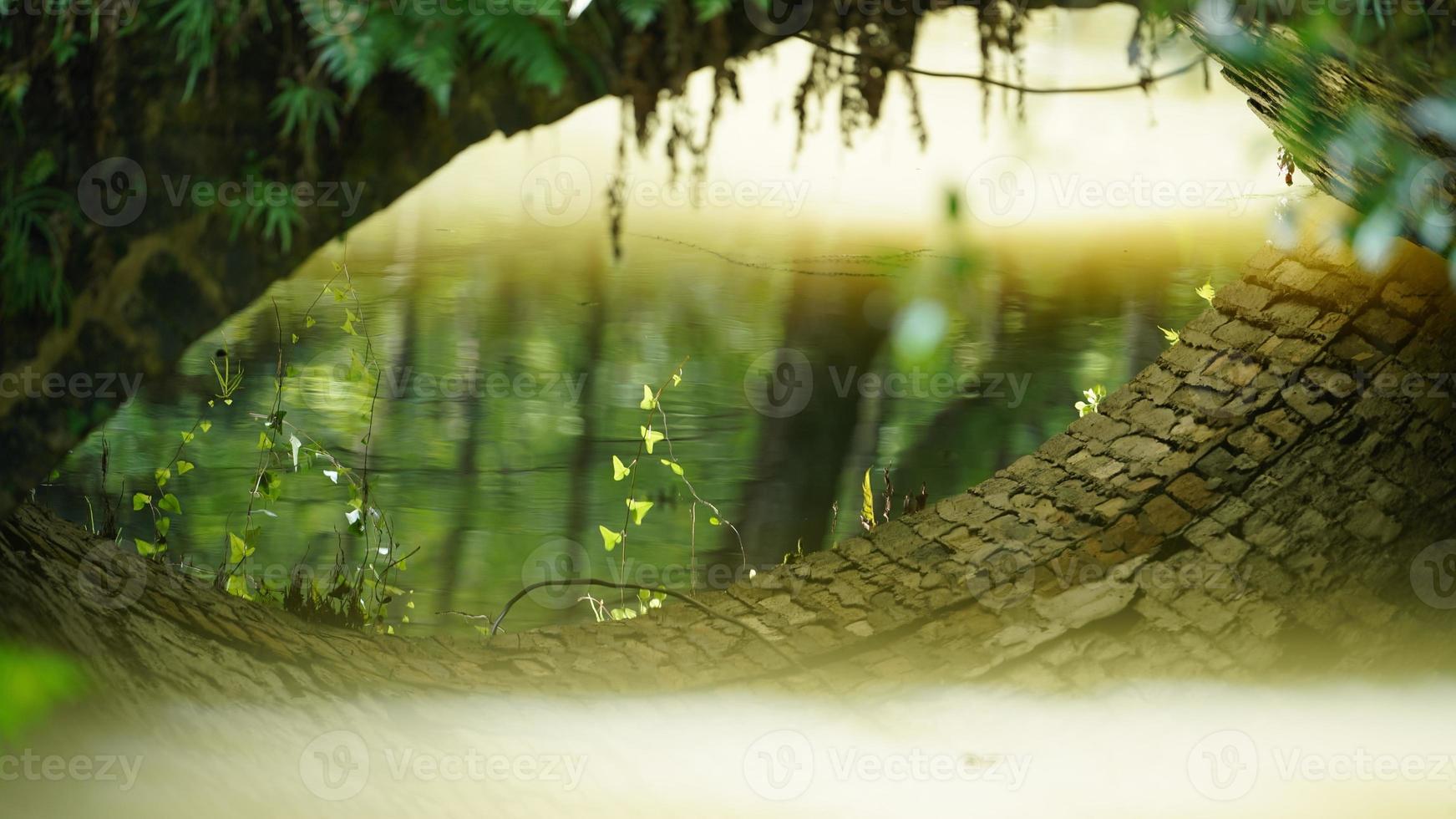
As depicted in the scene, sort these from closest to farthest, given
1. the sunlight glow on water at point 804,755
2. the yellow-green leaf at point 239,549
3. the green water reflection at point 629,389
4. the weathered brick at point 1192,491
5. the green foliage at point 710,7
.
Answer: the green foliage at point 710,7
the sunlight glow on water at point 804,755
the weathered brick at point 1192,491
the yellow-green leaf at point 239,549
the green water reflection at point 629,389

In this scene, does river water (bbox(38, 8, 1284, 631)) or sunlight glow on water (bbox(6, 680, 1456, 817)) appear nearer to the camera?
sunlight glow on water (bbox(6, 680, 1456, 817))

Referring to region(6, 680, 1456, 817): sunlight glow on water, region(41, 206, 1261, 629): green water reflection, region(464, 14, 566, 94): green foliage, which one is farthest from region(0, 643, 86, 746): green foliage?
region(41, 206, 1261, 629): green water reflection

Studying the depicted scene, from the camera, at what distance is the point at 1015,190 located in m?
4.66

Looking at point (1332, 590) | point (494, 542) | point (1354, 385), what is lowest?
point (494, 542)

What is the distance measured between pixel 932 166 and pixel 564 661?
263 cm

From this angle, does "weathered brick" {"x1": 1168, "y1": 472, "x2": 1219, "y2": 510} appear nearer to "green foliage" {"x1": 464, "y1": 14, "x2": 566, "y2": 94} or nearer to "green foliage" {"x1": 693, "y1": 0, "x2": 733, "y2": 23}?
"green foliage" {"x1": 693, "y1": 0, "x2": 733, "y2": 23}

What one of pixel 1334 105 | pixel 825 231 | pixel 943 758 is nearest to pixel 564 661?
pixel 943 758

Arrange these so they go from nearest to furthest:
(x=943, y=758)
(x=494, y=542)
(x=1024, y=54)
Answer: (x=1024, y=54), (x=943, y=758), (x=494, y=542)

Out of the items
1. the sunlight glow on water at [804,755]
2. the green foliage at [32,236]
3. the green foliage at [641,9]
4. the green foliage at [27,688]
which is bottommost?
the sunlight glow on water at [804,755]

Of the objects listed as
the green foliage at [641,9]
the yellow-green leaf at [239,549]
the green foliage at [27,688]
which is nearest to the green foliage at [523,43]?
the green foliage at [641,9]

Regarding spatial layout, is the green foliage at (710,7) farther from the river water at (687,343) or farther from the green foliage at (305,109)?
the river water at (687,343)

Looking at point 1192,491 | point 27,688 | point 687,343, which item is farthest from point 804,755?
point 687,343

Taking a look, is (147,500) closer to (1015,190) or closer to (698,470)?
(698,470)

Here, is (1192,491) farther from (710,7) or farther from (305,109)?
(305,109)
